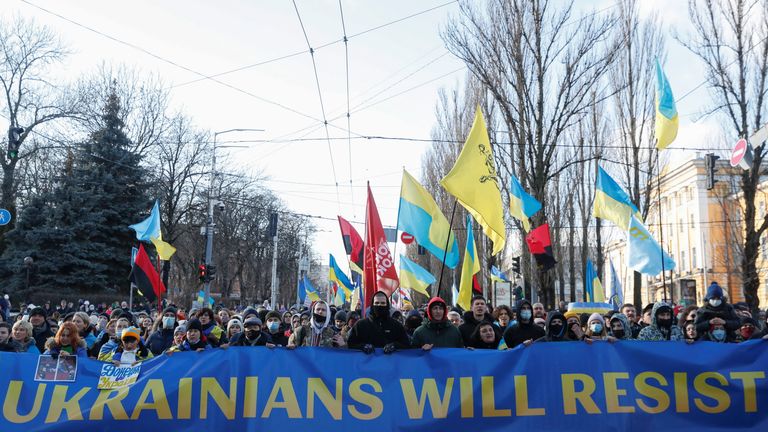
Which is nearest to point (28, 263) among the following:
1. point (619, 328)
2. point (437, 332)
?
point (437, 332)

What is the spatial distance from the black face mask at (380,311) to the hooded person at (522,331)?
1.56 m

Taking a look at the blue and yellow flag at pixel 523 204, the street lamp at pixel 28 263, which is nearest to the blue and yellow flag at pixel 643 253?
the blue and yellow flag at pixel 523 204

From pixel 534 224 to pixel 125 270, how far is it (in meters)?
21.9

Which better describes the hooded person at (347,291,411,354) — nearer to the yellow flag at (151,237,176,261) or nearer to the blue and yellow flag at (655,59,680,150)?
the blue and yellow flag at (655,59,680,150)

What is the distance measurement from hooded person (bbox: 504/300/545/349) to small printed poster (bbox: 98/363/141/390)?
158 inches

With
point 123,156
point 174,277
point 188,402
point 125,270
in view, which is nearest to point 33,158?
point 123,156

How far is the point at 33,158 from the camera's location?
4428 cm

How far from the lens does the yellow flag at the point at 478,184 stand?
11.3m

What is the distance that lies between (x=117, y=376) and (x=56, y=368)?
614 mm

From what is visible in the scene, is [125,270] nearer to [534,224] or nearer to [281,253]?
[534,224]

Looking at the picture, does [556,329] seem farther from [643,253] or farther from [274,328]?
[643,253]

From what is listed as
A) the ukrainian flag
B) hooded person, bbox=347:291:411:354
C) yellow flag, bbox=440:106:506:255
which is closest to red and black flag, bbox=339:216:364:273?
the ukrainian flag

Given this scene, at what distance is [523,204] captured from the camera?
18.3 meters

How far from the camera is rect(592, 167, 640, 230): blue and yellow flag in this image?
1630cm
